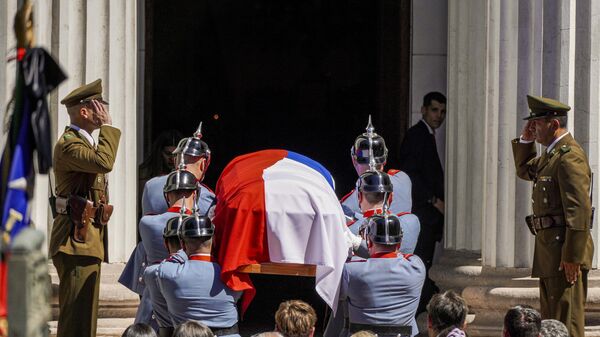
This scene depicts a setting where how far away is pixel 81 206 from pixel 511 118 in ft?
10.2

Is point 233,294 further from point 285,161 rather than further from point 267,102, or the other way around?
point 267,102

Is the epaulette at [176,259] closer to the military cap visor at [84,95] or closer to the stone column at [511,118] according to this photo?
the military cap visor at [84,95]

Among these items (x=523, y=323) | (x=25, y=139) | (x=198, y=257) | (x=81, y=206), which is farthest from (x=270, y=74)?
(x=25, y=139)

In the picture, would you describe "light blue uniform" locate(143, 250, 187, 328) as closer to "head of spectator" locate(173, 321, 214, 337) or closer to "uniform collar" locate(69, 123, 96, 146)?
"uniform collar" locate(69, 123, 96, 146)

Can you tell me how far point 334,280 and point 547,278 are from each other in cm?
156

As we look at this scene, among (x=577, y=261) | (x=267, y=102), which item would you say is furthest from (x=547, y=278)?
(x=267, y=102)

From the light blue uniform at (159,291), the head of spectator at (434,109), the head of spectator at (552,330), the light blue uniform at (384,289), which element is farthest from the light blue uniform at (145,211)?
the head of spectator at (434,109)

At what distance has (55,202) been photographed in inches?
368

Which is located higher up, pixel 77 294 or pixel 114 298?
pixel 77 294

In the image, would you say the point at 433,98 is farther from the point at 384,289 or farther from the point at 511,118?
the point at 384,289

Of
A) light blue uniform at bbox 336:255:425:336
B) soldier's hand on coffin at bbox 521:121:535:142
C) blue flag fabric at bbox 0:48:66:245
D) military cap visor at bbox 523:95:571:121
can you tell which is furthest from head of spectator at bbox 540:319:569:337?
blue flag fabric at bbox 0:48:66:245

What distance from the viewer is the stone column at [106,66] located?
10.1 meters

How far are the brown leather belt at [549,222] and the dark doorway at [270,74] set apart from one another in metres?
3.99

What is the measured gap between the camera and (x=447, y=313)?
7520 millimetres
